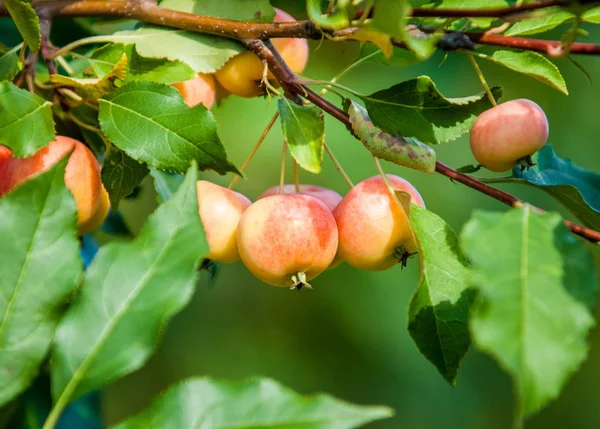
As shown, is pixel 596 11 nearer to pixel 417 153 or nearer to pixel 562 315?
pixel 417 153

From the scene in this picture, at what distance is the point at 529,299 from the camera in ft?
1.47

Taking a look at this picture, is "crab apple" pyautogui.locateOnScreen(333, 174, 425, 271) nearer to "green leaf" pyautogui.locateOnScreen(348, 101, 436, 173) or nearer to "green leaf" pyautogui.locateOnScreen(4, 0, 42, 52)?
"green leaf" pyautogui.locateOnScreen(348, 101, 436, 173)

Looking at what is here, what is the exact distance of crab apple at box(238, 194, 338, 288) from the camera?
0.72 meters

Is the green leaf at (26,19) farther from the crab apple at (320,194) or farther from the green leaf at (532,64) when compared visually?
the green leaf at (532,64)

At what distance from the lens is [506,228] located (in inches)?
19.8

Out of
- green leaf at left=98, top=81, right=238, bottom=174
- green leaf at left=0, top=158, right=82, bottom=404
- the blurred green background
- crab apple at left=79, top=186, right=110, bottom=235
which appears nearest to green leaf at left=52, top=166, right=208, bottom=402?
green leaf at left=0, top=158, right=82, bottom=404

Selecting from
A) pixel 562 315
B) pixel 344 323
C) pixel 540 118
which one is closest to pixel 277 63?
pixel 540 118

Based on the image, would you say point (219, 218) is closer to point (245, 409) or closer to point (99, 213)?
point (99, 213)

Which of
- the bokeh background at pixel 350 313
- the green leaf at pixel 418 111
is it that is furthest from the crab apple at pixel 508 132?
the bokeh background at pixel 350 313

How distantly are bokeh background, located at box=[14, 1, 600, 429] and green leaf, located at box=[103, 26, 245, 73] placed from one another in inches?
62.5

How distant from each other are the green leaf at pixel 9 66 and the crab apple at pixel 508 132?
480 millimetres

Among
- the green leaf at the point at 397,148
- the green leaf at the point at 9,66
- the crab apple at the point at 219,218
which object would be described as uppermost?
the green leaf at the point at 9,66

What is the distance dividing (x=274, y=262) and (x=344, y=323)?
194cm

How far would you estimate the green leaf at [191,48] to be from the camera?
77 centimetres
